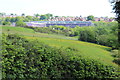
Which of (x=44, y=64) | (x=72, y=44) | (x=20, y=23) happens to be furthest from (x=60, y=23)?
(x=44, y=64)

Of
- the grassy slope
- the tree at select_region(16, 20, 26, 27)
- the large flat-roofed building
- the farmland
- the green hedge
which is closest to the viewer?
the green hedge

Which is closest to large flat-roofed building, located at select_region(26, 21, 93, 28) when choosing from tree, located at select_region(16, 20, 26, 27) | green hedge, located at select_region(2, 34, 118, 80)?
tree, located at select_region(16, 20, 26, 27)

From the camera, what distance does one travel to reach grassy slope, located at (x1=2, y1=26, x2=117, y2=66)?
4.56 meters

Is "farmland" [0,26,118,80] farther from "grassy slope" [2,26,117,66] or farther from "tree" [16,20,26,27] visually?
"tree" [16,20,26,27]

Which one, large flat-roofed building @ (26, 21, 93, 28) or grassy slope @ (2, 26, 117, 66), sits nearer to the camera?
grassy slope @ (2, 26, 117, 66)

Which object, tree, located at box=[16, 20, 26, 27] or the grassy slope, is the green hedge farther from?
tree, located at box=[16, 20, 26, 27]

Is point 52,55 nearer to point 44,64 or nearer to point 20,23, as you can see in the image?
point 44,64

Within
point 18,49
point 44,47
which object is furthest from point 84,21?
point 18,49

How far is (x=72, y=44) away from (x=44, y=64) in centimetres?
125

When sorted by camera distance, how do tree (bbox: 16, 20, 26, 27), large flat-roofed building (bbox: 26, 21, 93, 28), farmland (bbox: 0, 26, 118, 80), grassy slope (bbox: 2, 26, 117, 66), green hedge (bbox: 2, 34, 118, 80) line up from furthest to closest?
large flat-roofed building (bbox: 26, 21, 93, 28) → tree (bbox: 16, 20, 26, 27) → grassy slope (bbox: 2, 26, 117, 66) → farmland (bbox: 0, 26, 118, 80) → green hedge (bbox: 2, 34, 118, 80)

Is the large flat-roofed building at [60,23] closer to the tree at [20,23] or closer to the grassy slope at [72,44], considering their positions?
the tree at [20,23]

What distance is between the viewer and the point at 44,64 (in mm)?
4121

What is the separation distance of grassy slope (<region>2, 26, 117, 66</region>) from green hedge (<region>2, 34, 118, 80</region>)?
0.75ft

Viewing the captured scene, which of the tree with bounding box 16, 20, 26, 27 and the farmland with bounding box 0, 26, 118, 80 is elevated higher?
the tree with bounding box 16, 20, 26, 27
